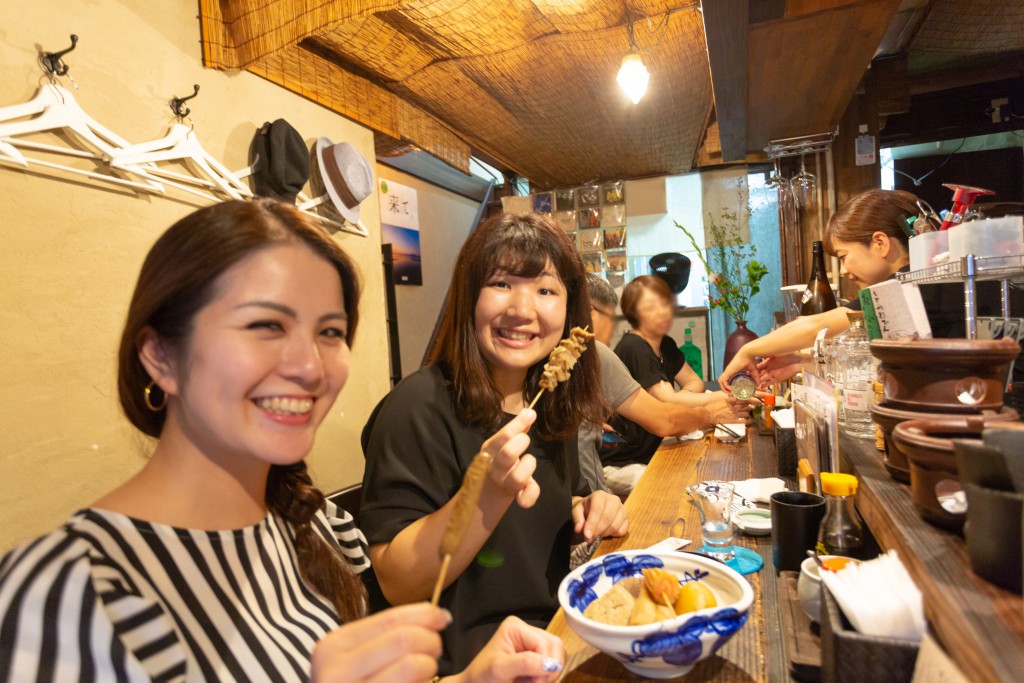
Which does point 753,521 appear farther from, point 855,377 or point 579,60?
point 579,60

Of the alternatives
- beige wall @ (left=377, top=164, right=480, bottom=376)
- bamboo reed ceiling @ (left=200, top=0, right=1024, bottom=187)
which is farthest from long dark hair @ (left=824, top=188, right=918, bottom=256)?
beige wall @ (left=377, top=164, right=480, bottom=376)

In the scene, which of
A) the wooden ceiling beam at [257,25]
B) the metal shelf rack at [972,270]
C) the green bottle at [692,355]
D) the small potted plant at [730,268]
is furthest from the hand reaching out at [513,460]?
the green bottle at [692,355]

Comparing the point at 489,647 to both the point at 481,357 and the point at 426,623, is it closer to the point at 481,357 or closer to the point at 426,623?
the point at 426,623

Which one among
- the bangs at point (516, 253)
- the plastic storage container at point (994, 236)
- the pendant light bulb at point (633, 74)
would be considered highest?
the pendant light bulb at point (633, 74)

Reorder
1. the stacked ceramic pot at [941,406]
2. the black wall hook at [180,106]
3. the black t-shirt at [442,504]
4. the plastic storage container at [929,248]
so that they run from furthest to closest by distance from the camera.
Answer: the black wall hook at [180,106] < the plastic storage container at [929,248] < the black t-shirt at [442,504] < the stacked ceramic pot at [941,406]

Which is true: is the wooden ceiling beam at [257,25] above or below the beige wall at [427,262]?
above

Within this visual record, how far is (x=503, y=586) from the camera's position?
1.68m

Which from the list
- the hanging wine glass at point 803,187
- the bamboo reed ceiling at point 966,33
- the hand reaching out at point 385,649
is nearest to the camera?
the hand reaching out at point 385,649

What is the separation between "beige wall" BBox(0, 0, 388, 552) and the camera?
2.18 m

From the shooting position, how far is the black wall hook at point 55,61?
2.26 m

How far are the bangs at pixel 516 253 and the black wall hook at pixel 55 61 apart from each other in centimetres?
198

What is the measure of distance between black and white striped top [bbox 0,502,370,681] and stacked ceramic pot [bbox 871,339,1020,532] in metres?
1.12

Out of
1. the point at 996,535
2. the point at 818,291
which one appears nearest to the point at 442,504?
the point at 996,535

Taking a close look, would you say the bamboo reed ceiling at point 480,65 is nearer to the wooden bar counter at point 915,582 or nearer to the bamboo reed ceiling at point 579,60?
the bamboo reed ceiling at point 579,60
